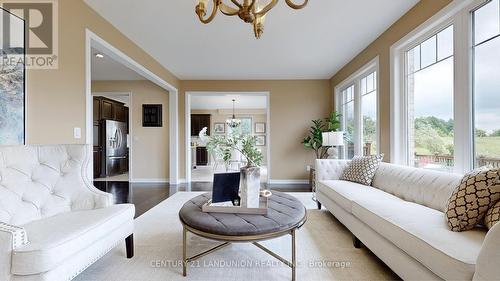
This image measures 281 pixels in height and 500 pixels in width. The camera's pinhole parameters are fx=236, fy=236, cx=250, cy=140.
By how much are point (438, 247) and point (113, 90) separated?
21.7 feet

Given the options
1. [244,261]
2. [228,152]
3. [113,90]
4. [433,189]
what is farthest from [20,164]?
[113,90]

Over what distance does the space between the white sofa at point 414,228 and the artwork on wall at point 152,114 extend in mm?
4482

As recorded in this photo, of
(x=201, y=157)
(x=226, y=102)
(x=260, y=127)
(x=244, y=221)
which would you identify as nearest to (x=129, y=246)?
(x=244, y=221)

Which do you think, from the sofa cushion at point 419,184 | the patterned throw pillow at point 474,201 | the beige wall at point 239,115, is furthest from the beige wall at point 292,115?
the beige wall at point 239,115

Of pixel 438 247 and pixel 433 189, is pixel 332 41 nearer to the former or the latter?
pixel 433 189

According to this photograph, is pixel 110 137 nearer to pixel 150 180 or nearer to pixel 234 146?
pixel 150 180

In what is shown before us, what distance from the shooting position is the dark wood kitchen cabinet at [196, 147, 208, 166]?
34.0 feet

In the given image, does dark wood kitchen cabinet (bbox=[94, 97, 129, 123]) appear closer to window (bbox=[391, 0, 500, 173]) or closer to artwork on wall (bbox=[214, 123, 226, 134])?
artwork on wall (bbox=[214, 123, 226, 134])

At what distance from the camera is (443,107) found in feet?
8.24

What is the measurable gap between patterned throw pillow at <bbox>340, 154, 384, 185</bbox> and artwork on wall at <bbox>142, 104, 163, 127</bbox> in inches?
181

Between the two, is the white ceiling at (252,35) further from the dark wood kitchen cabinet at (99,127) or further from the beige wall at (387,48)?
the dark wood kitchen cabinet at (99,127)

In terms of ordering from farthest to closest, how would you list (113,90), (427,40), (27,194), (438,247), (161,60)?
1. (113,90)
2. (161,60)
3. (427,40)
4. (27,194)
5. (438,247)

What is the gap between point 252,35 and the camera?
11.3 feet

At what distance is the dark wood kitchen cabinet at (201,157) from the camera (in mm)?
10375
